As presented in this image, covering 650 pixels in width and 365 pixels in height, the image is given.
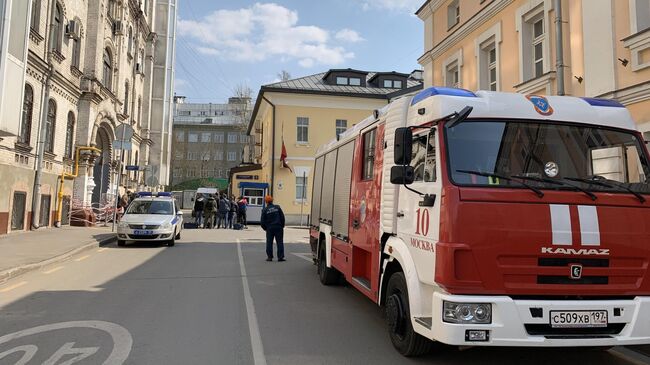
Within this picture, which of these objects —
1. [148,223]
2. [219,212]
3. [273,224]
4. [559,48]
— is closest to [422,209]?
[273,224]

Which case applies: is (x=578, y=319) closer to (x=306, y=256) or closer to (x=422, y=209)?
(x=422, y=209)

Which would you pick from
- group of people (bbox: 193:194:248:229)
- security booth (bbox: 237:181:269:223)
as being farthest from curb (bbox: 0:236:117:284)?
security booth (bbox: 237:181:269:223)

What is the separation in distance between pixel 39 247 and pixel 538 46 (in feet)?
46.4

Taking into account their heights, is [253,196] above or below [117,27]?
below

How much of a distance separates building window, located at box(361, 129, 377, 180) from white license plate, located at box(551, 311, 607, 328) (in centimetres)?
286

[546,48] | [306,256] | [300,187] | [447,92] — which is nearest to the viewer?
[447,92]

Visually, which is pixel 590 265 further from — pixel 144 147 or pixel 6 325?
pixel 144 147

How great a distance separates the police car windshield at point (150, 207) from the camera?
16016mm

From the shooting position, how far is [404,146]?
178 inches

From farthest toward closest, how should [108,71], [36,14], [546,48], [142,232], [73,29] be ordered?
[108,71] → [73,29] → [36,14] → [142,232] → [546,48]

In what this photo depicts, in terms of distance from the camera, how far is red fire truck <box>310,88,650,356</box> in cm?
396

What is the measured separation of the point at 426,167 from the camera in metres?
4.63

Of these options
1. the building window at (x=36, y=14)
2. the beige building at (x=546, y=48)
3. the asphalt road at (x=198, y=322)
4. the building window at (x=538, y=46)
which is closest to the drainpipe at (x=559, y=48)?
the beige building at (x=546, y=48)

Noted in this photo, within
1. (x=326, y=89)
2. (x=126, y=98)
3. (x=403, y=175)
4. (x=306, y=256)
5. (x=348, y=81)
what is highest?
(x=348, y=81)
